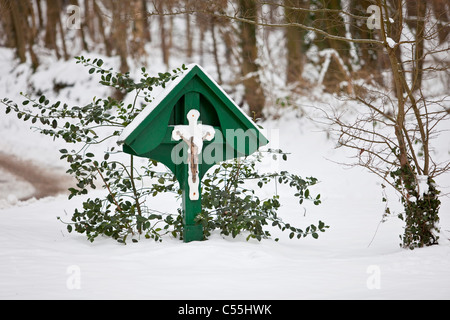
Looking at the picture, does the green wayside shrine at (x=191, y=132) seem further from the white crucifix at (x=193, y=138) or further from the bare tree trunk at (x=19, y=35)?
the bare tree trunk at (x=19, y=35)

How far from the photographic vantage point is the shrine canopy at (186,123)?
14.7 ft

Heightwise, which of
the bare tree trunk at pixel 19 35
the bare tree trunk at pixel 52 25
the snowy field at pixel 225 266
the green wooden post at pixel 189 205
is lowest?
the snowy field at pixel 225 266

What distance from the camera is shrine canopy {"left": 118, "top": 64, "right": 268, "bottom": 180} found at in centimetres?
448

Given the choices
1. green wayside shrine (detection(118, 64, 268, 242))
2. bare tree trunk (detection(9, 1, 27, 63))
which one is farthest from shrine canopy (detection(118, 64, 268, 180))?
bare tree trunk (detection(9, 1, 27, 63))

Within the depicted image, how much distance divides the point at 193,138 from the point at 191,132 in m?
0.06

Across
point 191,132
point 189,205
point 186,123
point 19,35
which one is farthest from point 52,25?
point 189,205

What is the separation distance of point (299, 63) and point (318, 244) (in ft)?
27.9

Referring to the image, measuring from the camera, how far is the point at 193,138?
4.59m

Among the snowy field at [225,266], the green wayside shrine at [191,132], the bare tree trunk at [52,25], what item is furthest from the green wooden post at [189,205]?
the bare tree trunk at [52,25]

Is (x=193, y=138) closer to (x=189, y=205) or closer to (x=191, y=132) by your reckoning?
(x=191, y=132)
